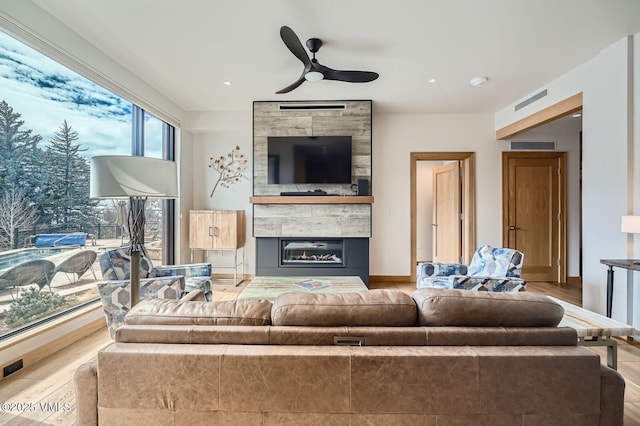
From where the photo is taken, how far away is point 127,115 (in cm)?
325

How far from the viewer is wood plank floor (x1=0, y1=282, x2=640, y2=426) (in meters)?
1.54

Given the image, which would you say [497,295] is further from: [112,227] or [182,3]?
[112,227]

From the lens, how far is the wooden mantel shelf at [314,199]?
388cm

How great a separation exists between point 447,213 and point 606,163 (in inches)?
93.5

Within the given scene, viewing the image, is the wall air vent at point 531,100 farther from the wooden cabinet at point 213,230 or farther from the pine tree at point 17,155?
the pine tree at point 17,155

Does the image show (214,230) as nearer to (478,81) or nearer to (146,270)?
(146,270)

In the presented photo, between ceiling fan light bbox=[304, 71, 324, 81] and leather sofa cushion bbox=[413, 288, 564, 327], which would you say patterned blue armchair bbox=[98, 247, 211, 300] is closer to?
leather sofa cushion bbox=[413, 288, 564, 327]

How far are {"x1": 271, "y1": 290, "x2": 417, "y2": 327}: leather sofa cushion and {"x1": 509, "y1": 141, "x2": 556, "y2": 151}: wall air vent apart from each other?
448 centimetres

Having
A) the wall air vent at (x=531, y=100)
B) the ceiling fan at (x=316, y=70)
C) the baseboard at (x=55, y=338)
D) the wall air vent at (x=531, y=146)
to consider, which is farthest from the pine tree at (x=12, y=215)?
the wall air vent at (x=531, y=146)

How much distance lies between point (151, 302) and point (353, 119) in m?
3.44

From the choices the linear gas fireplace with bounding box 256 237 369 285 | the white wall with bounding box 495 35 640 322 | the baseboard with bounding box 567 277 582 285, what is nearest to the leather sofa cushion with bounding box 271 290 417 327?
the white wall with bounding box 495 35 640 322

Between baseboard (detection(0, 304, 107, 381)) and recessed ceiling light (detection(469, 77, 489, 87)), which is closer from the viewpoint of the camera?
baseboard (detection(0, 304, 107, 381))

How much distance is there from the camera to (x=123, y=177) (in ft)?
4.89

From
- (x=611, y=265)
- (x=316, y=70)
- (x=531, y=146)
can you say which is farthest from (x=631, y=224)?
(x=316, y=70)
